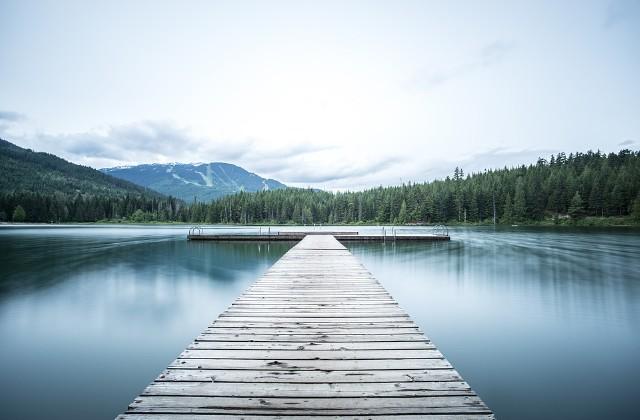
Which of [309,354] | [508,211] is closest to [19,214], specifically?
[309,354]

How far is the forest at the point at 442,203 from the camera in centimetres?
7050

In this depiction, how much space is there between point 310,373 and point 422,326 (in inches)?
239

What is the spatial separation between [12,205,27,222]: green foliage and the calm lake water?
10652 centimetres

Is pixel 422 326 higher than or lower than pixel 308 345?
lower

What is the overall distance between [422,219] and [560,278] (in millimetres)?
74361

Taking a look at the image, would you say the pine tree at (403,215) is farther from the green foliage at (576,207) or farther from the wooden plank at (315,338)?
the wooden plank at (315,338)

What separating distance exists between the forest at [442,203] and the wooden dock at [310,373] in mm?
77994

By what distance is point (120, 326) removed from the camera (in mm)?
8695

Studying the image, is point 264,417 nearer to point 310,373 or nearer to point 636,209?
point 310,373

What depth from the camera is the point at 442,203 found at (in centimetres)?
8462

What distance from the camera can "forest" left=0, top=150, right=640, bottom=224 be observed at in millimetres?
70500

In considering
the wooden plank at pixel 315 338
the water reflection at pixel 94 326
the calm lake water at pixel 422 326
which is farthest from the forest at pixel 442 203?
the wooden plank at pixel 315 338

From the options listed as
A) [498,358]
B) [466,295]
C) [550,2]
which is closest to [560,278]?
[466,295]

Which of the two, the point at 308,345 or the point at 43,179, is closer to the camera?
the point at 308,345
